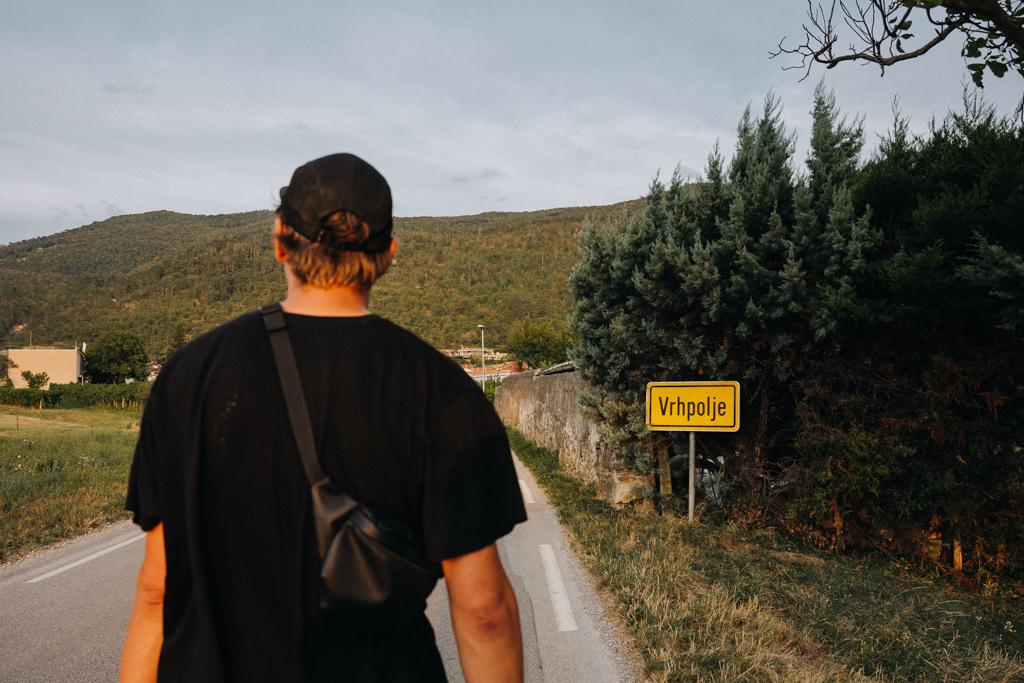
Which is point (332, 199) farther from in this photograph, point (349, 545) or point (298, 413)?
point (349, 545)

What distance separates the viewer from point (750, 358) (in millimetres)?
8258

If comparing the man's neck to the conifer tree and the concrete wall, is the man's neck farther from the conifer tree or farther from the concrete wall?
the concrete wall

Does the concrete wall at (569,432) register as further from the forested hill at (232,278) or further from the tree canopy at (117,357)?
the tree canopy at (117,357)

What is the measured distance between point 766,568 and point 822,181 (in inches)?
178

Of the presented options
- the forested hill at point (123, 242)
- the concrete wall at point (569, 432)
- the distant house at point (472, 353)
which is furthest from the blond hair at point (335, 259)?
the forested hill at point (123, 242)

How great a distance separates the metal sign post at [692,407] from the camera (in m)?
7.88

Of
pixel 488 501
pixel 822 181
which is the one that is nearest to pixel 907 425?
pixel 822 181

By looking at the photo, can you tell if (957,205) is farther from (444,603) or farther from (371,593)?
(371,593)

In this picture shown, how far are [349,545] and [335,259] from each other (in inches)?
22.7

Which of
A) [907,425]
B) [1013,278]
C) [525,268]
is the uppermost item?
[525,268]

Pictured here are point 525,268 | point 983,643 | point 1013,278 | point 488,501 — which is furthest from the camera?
point 525,268

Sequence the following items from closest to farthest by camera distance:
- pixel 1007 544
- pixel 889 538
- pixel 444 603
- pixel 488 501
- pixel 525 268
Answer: pixel 488 501, pixel 444 603, pixel 1007 544, pixel 889 538, pixel 525 268

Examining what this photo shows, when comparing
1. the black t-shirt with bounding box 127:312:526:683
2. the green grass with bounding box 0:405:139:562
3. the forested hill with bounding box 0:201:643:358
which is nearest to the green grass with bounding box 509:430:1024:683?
the black t-shirt with bounding box 127:312:526:683

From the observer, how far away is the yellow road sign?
7.87 metres
